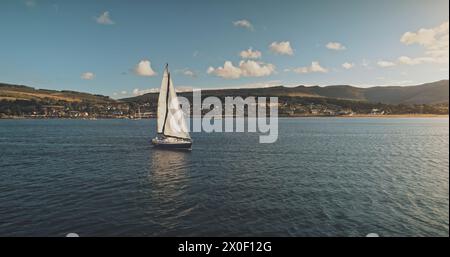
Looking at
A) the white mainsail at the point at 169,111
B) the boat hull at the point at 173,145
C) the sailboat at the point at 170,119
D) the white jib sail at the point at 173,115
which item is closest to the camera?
the white mainsail at the point at 169,111

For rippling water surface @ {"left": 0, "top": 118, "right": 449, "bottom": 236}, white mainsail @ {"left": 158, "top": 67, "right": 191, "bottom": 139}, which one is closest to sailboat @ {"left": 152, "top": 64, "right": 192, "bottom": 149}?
white mainsail @ {"left": 158, "top": 67, "right": 191, "bottom": 139}

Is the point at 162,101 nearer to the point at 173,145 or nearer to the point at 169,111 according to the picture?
the point at 169,111

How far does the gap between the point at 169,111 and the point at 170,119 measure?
2.37 metres

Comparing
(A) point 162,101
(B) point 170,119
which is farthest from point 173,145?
(A) point 162,101

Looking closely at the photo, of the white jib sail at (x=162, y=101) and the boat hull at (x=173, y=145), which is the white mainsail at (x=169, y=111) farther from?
the boat hull at (x=173, y=145)

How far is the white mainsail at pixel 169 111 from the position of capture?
83.8 meters

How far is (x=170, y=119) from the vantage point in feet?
278

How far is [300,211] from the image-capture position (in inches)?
1400

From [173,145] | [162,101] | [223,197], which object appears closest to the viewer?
[223,197]

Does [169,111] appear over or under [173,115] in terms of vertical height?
over

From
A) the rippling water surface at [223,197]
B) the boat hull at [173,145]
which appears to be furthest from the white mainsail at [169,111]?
the rippling water surface at [223,197]
